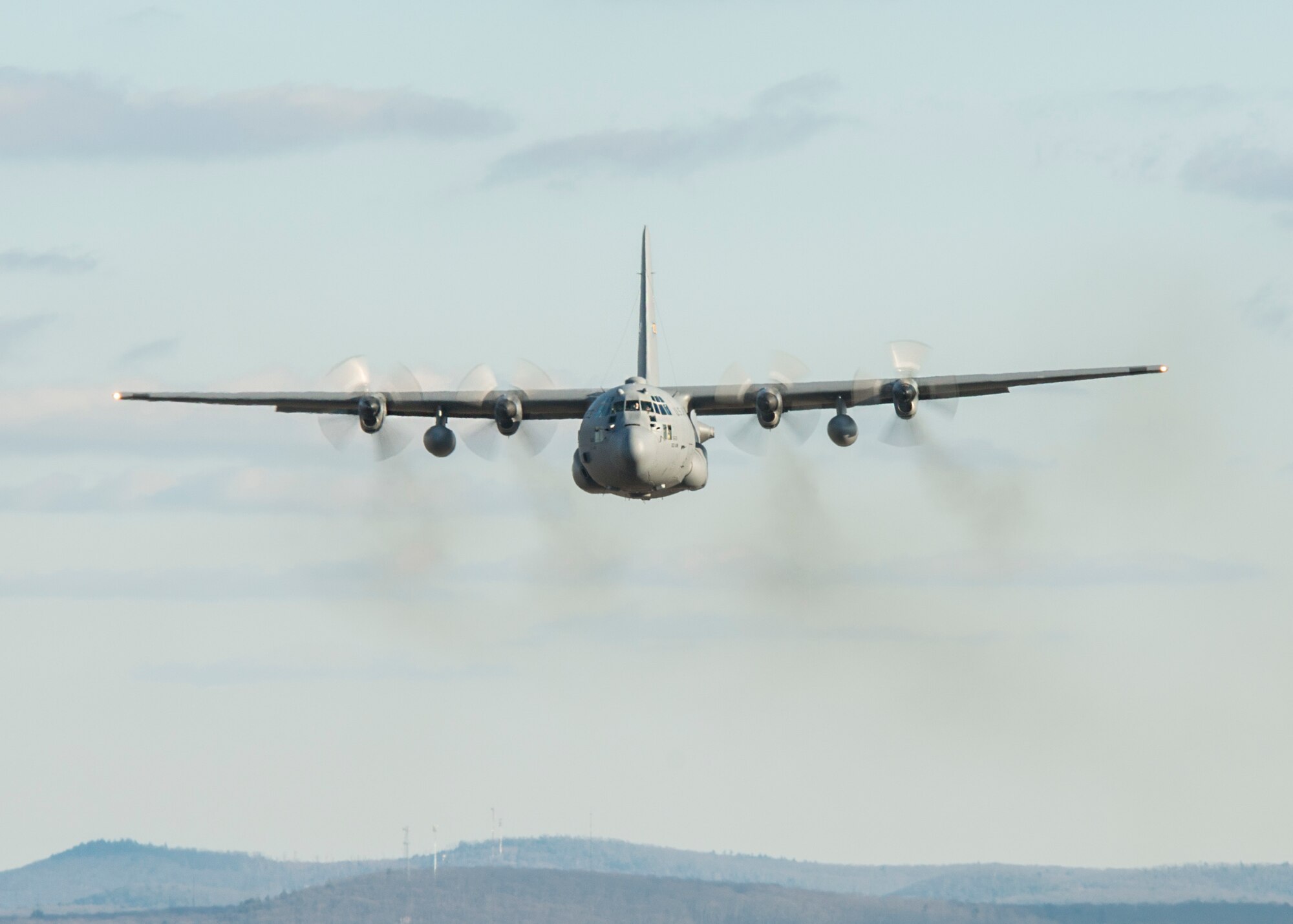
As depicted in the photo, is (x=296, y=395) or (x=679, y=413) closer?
(x=679, y=413)

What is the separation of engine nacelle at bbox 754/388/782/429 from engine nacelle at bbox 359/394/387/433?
13742mm

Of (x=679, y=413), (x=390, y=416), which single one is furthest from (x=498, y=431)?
(x=679, y=413)

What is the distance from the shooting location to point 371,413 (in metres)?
73.4

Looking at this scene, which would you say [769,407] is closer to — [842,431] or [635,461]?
[842,431]

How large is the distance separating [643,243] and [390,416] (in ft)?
56.0

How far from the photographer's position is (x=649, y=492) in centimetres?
6862

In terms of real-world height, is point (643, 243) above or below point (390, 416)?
above

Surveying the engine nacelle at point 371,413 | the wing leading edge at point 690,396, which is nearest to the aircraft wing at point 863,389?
the wing leading edge at point 690,396

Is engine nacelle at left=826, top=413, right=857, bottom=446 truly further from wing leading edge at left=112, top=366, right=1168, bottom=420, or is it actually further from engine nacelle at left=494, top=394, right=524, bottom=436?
engine nacelle at left=494, top=394, right=524, bottom=436

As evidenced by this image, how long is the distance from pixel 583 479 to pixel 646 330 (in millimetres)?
13316

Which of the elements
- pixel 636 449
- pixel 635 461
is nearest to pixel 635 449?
pixel 636 449

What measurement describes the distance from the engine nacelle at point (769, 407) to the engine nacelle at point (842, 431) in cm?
201

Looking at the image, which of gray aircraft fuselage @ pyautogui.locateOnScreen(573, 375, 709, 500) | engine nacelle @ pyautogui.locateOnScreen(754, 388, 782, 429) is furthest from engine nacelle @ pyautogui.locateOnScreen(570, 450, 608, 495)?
engine nacelle @ pyautogui.locateOnScreen(754, 388, 782, 429)

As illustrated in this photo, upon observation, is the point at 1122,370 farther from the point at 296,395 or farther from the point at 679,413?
the point at 296,395
